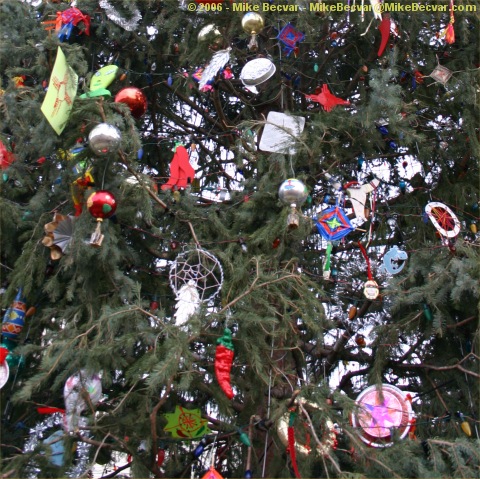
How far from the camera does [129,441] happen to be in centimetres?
347

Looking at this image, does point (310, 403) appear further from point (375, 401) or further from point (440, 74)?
point (440, 74)

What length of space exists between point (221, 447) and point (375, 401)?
961 millimetres

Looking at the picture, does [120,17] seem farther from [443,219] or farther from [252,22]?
[443,219]

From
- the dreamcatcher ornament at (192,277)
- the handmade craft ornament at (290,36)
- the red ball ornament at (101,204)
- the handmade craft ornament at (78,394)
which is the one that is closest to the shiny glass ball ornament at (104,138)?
the red ball ornament at (101,204)

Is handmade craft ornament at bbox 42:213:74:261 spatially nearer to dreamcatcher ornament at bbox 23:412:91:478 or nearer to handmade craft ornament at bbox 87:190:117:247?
handmade craft ornament at bbox 87:190:117:247

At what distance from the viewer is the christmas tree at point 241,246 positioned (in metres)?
3.51

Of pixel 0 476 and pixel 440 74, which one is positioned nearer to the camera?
pixel 0 476

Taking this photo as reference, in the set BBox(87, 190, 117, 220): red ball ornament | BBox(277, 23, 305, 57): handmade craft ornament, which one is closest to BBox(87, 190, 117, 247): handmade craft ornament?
BBox(87, 190, 117, 220): red ball ornament

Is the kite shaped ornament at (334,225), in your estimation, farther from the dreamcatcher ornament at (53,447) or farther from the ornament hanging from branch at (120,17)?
the ornament hanging from branch at (120,17)

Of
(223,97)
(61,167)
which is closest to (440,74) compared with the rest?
(223,97)

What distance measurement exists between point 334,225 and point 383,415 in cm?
120

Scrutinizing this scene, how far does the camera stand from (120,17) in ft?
16.0

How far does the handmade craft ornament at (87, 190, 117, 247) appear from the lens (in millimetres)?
3594

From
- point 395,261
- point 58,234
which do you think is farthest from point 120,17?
point 395,261
